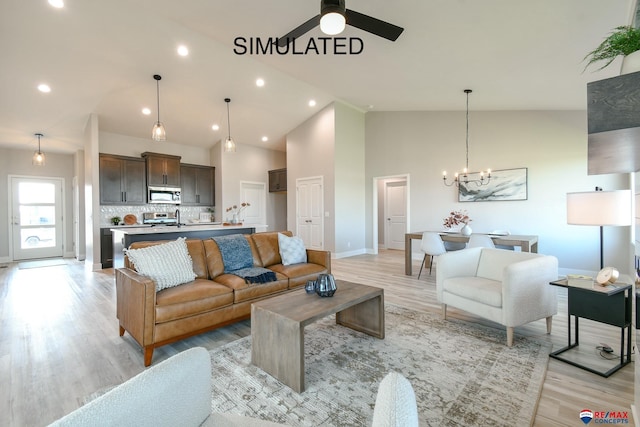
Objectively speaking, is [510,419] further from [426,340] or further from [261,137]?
[261,137]

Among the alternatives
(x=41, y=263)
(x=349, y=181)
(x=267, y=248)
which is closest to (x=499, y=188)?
(x=349, y=181)

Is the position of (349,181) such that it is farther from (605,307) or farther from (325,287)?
(605,307)

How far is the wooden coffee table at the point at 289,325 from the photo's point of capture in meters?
1.91

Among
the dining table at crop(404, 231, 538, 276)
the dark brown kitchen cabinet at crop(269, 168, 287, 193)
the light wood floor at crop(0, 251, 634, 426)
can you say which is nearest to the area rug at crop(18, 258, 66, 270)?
the light wood floor at crop(0, 251, 634, 426)

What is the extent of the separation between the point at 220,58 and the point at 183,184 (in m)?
3.72

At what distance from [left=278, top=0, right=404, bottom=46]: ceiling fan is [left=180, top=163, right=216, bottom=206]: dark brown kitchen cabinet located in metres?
5.33

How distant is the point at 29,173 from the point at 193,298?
7936 millimetres

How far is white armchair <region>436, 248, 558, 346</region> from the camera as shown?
2457 mm

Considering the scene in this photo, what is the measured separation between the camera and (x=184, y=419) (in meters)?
0.90

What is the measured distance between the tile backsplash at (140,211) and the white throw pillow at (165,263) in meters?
4.94


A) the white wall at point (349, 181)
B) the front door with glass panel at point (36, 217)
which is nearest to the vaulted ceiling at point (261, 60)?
the white wall at point (349, 181)

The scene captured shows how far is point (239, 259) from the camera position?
338 centimetres

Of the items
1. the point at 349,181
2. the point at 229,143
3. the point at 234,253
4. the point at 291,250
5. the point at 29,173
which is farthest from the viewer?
the point at 349,181

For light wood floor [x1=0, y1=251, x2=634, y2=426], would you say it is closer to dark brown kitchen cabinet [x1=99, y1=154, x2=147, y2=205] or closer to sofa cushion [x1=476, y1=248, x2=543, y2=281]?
sofa cushion [x1=476, y1=248, x2=543, y2=281]
